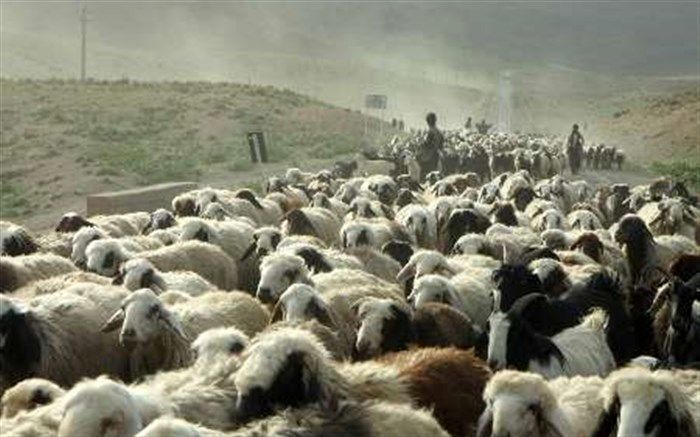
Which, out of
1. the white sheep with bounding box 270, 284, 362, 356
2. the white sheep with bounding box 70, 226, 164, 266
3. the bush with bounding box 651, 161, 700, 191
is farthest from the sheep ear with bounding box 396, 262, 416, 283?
the bush with bounding box 651, 161, 700, 191

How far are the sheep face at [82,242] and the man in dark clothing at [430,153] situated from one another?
14122mm

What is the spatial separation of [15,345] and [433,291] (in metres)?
3.61

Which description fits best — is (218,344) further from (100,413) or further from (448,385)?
(100,413)

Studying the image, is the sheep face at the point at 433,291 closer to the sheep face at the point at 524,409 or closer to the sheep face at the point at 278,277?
the sheep face at the point at 278,277

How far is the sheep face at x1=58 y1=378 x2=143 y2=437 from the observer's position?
213 inches

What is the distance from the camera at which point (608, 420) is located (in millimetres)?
6152

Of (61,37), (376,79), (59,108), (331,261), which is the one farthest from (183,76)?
(331,261)

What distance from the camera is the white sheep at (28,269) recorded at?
10.5 meters

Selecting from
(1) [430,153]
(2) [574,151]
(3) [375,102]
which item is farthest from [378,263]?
(2) [574,151]

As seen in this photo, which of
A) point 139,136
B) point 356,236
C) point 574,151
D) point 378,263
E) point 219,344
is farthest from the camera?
point 139,136

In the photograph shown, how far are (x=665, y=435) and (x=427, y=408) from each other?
141cm

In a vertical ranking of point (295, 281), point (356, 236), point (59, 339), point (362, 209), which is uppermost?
point (362, 209)

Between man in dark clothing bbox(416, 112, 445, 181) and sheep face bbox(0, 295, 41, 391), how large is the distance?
18315mm

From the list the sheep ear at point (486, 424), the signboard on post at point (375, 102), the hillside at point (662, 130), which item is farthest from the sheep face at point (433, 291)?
the hillside at point (662, 130)
